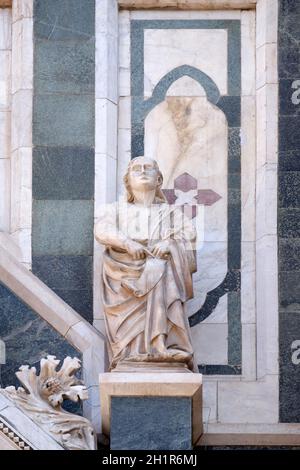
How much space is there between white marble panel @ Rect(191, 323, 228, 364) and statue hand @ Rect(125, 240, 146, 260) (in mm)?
861

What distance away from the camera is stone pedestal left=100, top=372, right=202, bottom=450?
23359mm

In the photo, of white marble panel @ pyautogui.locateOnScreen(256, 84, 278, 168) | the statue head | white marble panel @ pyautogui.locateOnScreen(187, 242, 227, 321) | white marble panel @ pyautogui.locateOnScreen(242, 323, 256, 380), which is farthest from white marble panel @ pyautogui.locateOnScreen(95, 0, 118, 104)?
white marble panel @ pyautogui.locateOnScreen(242, 323, 256, 380)

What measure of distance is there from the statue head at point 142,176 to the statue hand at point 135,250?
19.8 inches

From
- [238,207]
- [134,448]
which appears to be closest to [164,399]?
[134,448]

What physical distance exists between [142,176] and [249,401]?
5.93 ft

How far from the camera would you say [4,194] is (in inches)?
976

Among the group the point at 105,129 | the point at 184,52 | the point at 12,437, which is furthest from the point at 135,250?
the point at 184,52

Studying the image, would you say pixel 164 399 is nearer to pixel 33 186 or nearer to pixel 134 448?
pixel 134 448

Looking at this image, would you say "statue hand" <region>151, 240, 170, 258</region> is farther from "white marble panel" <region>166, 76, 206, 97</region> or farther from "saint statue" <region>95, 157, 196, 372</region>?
"white marble panel" <region>166, 76, 206, 97</region>

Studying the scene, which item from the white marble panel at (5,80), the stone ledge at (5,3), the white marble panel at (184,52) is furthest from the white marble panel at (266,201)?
the stone ledge at (5,3)

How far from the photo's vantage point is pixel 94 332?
2414cm

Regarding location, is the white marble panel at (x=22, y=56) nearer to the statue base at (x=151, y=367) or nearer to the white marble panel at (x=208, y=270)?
the white marble panel at (x=208, y=270)

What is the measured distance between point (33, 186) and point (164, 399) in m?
2.17

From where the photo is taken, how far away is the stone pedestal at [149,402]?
2336 cm
